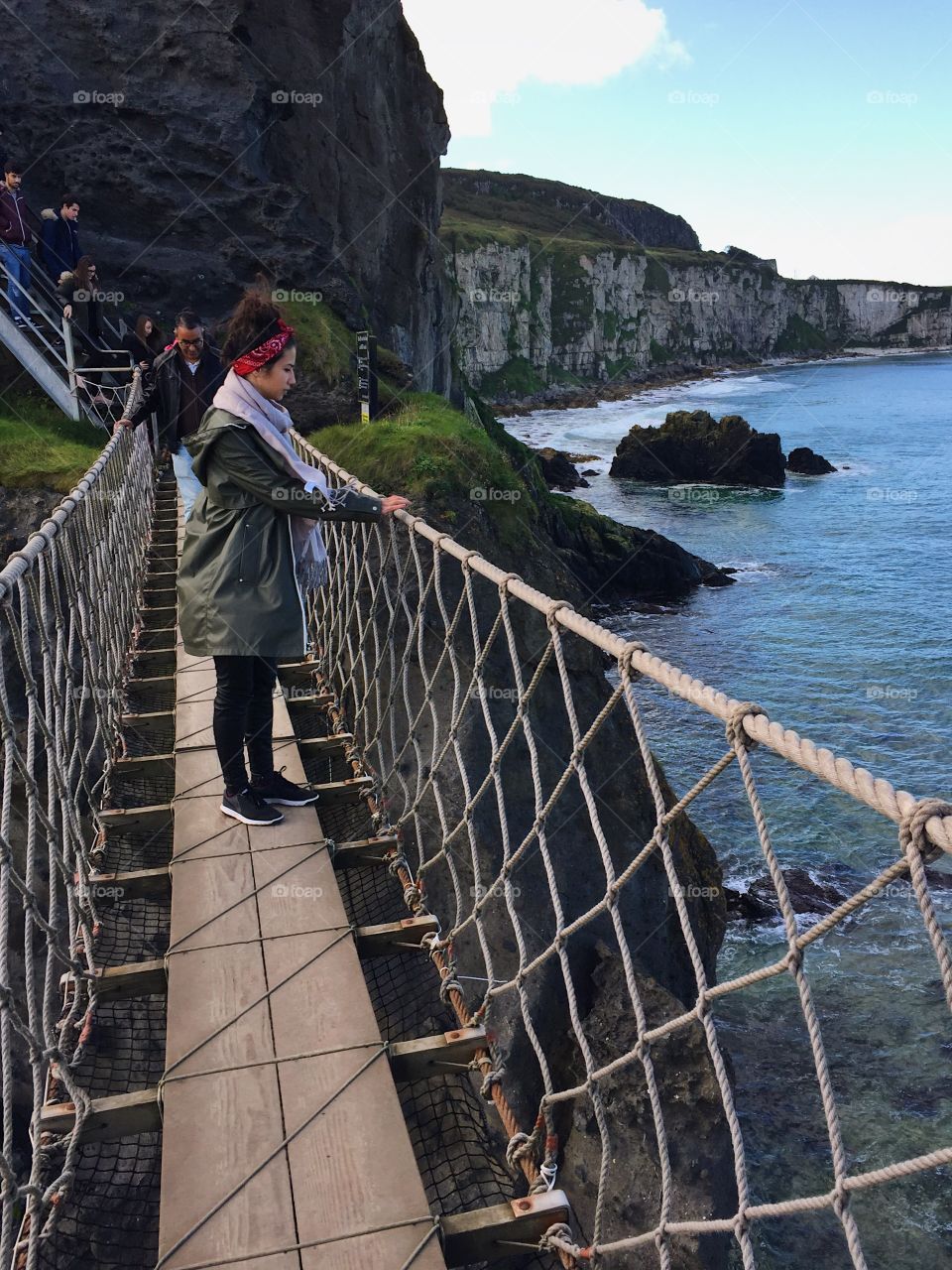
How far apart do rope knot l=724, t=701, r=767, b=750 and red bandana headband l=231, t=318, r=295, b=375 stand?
2.12 m

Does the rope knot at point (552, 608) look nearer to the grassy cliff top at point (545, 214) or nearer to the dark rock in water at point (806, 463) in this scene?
the dark rock in water at point (806, 463)

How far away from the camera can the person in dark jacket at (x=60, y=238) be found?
33.4 feet

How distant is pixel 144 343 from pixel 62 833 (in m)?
7.18

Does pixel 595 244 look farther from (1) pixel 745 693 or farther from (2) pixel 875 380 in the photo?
(1) pixel 745 693

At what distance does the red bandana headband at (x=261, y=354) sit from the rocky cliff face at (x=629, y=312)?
51.2m

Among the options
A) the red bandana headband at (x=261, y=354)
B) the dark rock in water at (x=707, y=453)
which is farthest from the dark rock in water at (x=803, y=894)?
the dark rock in water at (x=707, y=453)

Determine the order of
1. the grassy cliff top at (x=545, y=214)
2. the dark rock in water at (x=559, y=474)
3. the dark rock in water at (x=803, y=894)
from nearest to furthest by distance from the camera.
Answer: the dark rock in water at (x=803, y=894) < the dark rock in water at (x=559, y=474) < the grassy cliff top at (x=545, y=214)

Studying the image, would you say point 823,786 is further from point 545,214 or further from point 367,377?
point 545,214

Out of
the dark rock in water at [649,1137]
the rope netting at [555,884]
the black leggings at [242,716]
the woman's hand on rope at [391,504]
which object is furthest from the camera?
the dark rock in water at [649,1137]

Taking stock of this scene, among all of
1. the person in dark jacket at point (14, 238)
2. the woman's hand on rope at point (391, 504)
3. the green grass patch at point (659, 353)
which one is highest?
the green grass patch at point (659, 353)

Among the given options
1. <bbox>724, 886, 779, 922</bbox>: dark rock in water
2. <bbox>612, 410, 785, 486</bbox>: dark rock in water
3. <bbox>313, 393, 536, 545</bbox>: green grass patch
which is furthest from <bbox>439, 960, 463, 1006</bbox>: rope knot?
<bbox>612, 410, 785, 486</bbox>: dark rock in water

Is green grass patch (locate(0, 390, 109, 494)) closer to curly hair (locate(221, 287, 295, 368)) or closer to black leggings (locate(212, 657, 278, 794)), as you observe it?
black leggings (locate(212, 657, 278, 794))

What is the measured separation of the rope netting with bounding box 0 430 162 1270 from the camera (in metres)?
2.10

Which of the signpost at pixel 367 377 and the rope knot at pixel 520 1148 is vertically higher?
the signpost at pixel 367 377
